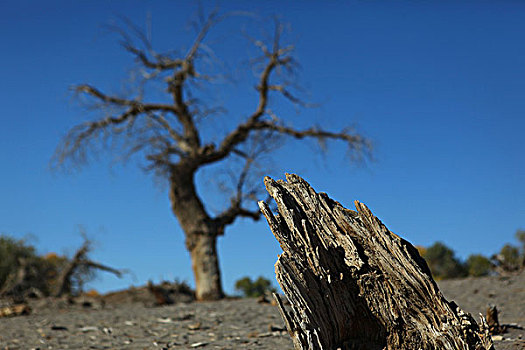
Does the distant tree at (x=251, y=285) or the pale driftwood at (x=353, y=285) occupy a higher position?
the distant tree at (x=251, y=285)

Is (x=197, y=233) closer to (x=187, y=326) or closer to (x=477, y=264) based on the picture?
(x=187, y=326)

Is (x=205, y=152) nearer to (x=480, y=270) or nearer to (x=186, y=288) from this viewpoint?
(x=186, y=288)

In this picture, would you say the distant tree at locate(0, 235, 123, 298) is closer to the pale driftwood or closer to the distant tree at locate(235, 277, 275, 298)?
the distant tree at locate(235, 277, 275, 298)

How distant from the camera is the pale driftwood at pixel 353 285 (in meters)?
3.21

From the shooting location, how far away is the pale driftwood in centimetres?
321

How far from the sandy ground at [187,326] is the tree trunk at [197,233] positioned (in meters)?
2.95

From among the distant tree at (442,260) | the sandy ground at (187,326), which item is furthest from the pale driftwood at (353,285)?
the distant tree at (442,260)

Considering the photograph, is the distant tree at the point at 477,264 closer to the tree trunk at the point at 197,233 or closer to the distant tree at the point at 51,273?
the tree trunk at the point at 197,233

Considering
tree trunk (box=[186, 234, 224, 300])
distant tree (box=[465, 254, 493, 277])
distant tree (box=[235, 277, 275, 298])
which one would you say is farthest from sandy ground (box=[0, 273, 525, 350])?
distant tree (box=[235, 277, 275, 298])

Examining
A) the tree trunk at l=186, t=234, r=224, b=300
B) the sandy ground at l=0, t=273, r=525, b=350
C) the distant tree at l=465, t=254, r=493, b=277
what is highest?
the distant tree at l=465, t=254, r=493, b=277

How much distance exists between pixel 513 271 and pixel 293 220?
9.14 metres

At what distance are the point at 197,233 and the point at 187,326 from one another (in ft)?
17.3

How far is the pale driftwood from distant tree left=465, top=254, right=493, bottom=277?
14203mm

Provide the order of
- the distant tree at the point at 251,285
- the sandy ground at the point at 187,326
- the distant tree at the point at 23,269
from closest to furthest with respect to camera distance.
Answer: the sandy ground at the point at 187,326, the distant tree at the point at 23,269, the distant tree at the point at 251,285
